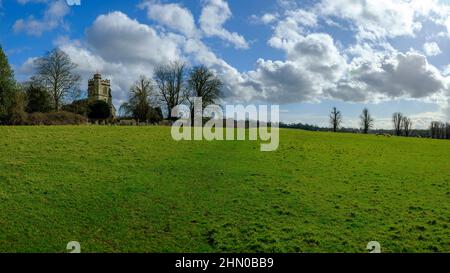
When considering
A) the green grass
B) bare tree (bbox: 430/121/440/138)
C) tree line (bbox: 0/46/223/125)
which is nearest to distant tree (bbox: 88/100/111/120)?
tree line (bbox: 0/46/223/125)

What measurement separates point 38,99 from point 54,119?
17128mm

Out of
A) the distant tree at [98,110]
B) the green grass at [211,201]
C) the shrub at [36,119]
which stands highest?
the distant tree at [98,110]

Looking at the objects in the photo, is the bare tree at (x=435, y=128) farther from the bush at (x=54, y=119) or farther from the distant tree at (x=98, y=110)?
the bush at (x=54, y=119)

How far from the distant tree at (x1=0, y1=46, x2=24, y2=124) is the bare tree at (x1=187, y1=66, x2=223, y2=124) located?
32.4 m

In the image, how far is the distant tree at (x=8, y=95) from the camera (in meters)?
55.9

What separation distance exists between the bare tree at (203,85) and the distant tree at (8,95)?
1277 inches

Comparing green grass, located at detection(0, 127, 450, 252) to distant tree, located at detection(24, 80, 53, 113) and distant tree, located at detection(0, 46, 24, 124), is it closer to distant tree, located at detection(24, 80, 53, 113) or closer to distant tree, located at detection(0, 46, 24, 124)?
distant tree, located at detection(0, 46, 24, 124)

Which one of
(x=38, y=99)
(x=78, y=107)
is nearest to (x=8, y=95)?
(x=38, y=99)

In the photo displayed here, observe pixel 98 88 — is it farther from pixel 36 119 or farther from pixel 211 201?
pixel 211 201

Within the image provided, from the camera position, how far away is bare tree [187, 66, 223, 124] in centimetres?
7975

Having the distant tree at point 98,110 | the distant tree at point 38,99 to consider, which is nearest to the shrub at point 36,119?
the distant tree at point 38,99

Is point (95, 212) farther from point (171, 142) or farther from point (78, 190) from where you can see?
point (171, 142)

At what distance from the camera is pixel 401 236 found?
1395 centimetres

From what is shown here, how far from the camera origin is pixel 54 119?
185ft
